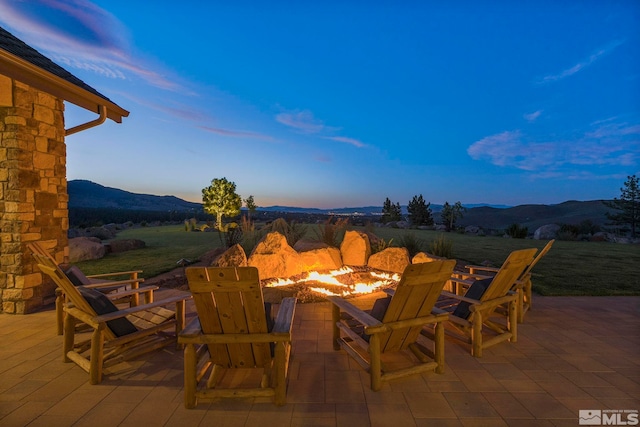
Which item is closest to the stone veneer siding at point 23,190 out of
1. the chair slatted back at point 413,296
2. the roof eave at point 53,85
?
the roof eave at point 53,85

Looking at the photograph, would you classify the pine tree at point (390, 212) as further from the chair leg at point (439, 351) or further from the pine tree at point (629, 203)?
the chair leg at point (439, 351)

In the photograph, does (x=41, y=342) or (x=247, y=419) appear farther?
(x=41, y=342)

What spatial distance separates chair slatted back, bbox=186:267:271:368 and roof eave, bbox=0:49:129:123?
134 inches

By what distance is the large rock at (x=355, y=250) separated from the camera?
6672mm

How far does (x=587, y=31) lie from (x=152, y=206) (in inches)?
3874

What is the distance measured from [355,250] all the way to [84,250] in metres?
7.82

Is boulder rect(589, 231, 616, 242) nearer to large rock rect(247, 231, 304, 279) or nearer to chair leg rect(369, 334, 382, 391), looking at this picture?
large rock rect(247, 231, 304, 279)

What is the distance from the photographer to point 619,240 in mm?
14336

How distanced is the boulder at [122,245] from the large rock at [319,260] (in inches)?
291

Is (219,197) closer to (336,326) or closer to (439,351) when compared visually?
(336,326)

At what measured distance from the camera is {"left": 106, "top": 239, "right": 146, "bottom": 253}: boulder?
9875mm

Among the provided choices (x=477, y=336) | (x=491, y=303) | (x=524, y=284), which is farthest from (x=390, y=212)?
(x=477, y=336)

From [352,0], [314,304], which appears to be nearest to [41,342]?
[314,304]

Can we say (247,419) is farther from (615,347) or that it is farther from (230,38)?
(230,38)
